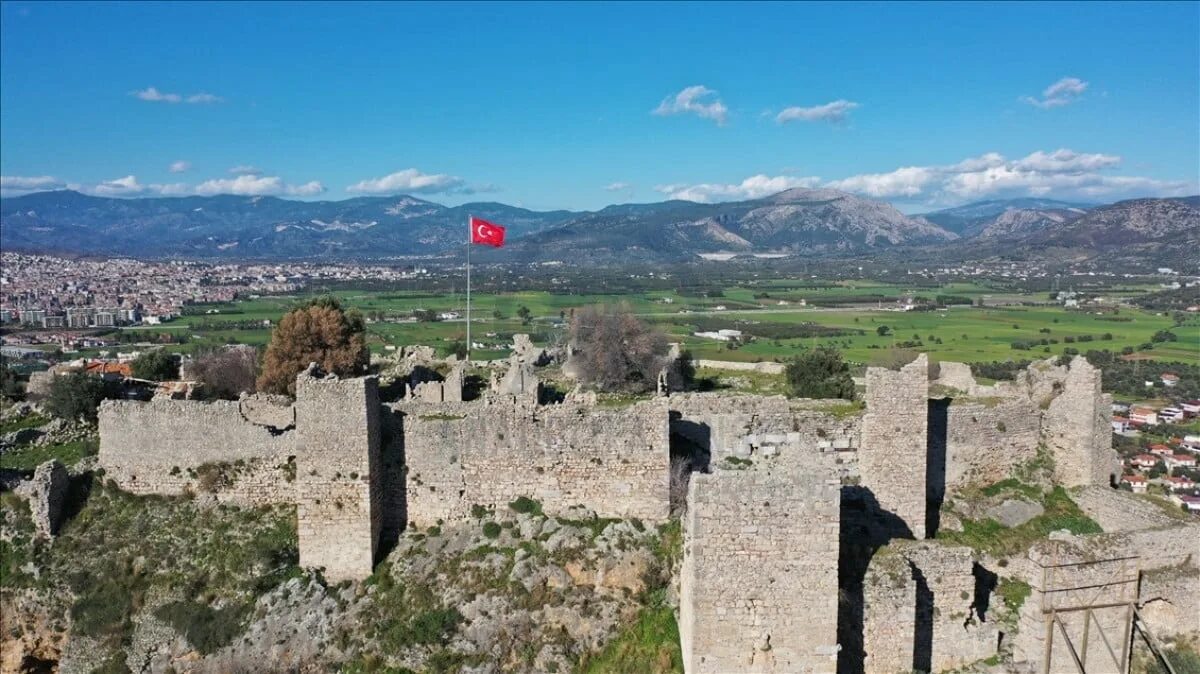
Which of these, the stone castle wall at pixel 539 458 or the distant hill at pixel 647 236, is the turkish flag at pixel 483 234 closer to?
the stone castle wall at pixel 539 458

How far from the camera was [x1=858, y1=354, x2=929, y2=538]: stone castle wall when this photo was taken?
15781 mm

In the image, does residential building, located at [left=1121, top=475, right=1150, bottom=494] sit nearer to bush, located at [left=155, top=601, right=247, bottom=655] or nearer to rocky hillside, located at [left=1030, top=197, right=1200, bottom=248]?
rocky hillside, located at [left=1030, top=197, right=1200, bottom=248]

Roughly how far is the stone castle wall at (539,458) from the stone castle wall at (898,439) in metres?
4.02

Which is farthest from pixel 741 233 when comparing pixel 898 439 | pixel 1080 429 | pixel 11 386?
pixel 898 439

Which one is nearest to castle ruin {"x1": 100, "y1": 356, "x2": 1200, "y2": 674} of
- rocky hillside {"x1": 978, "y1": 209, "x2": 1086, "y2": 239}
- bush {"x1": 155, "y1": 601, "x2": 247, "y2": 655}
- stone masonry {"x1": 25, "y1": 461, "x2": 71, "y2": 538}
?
stone masonry {"x1": 25, "y1": 461, "x2": 71, "y2": 538}

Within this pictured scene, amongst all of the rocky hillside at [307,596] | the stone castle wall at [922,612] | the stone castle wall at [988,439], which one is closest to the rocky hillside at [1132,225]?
the stone castle wall at [988,439]

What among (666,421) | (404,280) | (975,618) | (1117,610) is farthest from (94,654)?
(404,280)

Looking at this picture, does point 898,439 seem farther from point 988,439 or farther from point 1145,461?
point 1145,461

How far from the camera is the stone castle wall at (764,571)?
36.4 feet

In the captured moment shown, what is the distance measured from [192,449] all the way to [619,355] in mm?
16041

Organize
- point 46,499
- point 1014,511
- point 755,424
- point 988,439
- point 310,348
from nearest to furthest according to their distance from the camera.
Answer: point 755,424 → point 1014,511 → point 988,439 → point 46,499 → point 310,348

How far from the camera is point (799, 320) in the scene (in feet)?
242

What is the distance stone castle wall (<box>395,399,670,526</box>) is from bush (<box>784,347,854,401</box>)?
1218 cm

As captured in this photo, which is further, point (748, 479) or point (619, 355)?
point (619, 355)
